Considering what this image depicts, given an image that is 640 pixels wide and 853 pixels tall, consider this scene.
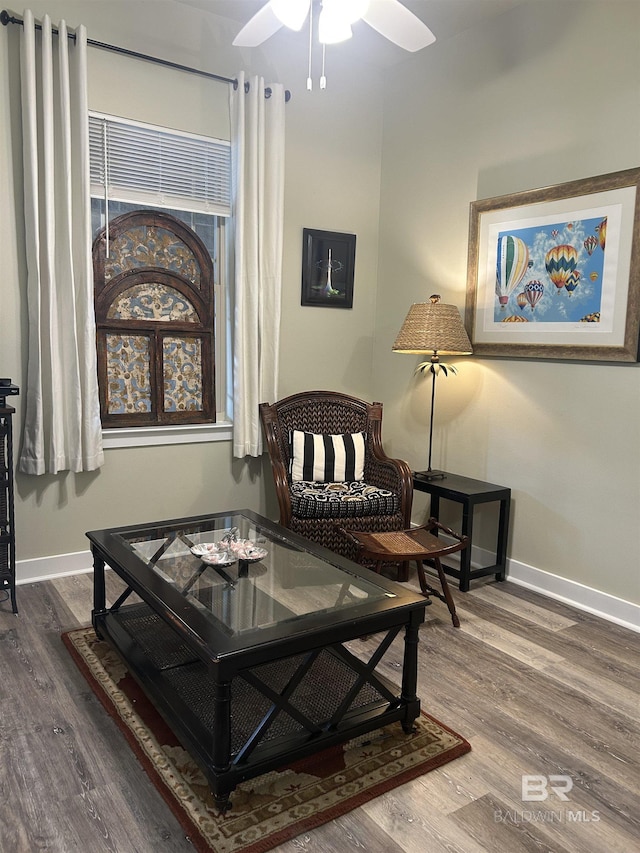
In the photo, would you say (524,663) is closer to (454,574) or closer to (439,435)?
(454,574)

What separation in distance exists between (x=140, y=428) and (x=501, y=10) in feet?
9.87

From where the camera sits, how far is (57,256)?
10.5ft

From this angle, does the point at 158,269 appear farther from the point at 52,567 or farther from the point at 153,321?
the point at 52,567

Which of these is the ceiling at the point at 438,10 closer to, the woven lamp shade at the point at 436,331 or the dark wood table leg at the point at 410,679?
the woven lamp shade at the point at 436,331

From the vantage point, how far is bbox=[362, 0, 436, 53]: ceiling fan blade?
225 centimetres

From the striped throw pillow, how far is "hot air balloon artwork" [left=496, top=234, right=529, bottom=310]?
1.20 m

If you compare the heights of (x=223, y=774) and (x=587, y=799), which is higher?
(x=223, y=774)

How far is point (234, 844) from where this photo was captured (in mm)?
1633

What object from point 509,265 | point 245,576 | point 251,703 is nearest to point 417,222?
point 509,265

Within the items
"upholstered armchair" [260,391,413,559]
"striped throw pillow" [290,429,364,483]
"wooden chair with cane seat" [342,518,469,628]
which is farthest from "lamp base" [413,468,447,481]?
"wooden chair with cane seat" [342,518,469,628]

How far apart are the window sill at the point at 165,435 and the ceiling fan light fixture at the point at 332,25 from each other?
218 centimetres

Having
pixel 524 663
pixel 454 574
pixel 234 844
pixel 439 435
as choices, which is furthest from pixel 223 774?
pixel 439 435

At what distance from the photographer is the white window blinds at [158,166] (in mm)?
3372

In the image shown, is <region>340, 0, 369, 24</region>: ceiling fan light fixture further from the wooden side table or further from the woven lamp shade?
the wooden side table
